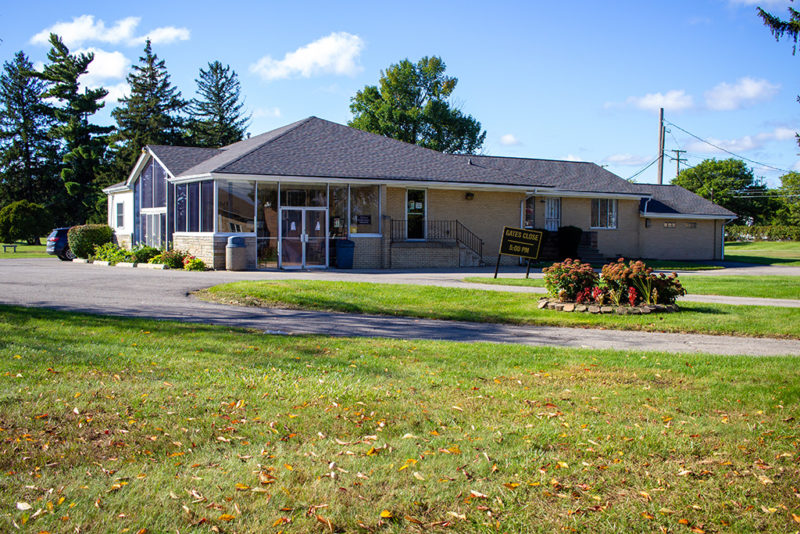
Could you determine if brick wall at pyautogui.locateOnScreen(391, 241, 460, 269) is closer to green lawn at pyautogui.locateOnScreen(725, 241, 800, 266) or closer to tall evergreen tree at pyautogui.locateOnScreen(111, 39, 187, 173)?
green lawn at pyautogui.locateOnScreen(725, 241, 800, 266)

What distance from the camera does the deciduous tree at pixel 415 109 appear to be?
54000 millimetres

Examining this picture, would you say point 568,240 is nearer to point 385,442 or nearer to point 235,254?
point 235,254

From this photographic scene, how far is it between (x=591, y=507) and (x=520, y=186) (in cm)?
2458

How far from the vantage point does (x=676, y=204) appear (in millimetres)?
35906

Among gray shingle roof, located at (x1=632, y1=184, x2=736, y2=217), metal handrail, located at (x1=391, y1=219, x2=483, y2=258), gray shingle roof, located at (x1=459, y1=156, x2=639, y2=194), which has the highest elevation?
gray shingle roof, located at (x1=459, y1=156, x2=639, y2=194)

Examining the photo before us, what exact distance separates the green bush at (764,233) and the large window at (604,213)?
129ft

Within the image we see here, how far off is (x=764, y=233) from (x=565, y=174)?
137ft

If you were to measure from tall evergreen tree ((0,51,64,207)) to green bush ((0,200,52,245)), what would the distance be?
7669 millimetres

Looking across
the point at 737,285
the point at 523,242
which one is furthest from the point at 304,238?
the point at 737,285

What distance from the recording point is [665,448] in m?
4.96

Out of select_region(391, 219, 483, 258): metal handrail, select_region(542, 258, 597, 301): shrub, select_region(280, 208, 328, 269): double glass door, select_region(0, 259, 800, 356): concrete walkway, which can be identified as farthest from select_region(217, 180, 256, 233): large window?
select_region(542, 258, 597, 301): shrub

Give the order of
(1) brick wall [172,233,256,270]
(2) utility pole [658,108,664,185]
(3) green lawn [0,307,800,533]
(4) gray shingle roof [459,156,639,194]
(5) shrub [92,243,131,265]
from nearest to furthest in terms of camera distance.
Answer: (3) green lawn [0,307,800,533] → (1) brick wall [172,233,256,270] → (5) shrub [92,243,131,265] → (4) gray shingle roof [459,156,639,194] → (2) utility pole [658,108,664,185]

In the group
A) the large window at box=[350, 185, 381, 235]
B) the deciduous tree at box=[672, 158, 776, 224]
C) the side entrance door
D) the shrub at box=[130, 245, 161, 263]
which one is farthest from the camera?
the deciduous tree at box=[672, 158, 776, 224]

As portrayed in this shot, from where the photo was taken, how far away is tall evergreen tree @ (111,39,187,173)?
51.7 meters
